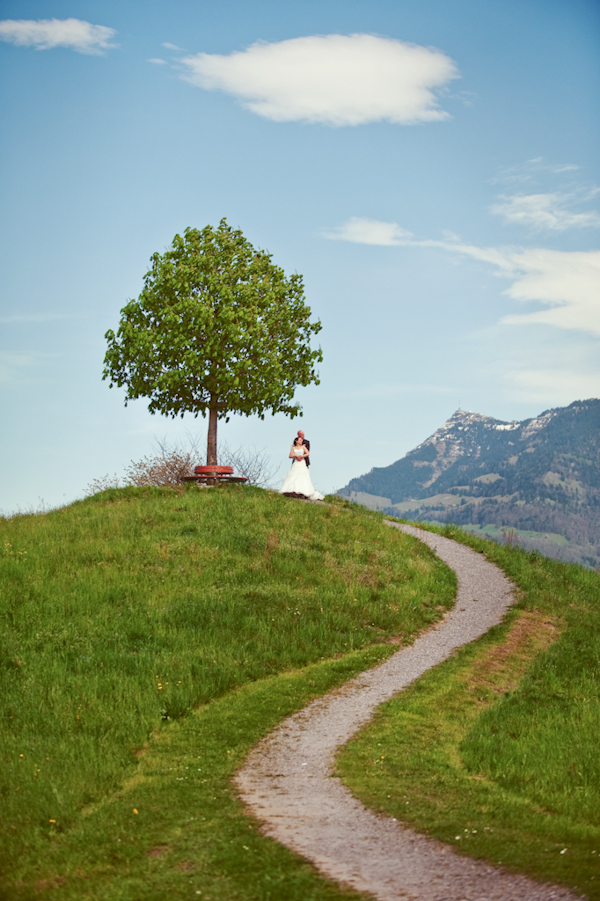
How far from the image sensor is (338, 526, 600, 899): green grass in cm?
870

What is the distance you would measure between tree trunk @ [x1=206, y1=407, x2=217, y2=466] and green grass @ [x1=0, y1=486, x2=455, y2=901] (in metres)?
3.60

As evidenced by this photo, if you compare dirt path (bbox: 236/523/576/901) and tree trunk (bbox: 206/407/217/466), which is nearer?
dirt path (bbox: 236/523/576/901)

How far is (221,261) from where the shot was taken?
37.5 meters

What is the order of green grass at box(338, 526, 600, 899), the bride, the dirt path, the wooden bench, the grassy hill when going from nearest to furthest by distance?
the dirt path, the grassy hill, green grass at box(338, 526, 600, 899), the bride, the wooden bench

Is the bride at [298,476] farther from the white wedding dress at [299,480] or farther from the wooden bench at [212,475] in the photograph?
the wooden bench at [212,475]

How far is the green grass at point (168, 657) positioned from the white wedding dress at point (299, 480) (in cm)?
209

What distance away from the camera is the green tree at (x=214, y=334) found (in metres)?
35.8

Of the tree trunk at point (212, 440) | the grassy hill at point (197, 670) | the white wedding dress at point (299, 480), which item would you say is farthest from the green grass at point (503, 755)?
the tree trunk at point (212, 440)

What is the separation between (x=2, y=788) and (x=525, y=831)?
705cm

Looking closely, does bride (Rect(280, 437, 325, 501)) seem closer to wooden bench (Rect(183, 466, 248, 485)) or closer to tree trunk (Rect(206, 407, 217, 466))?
wooden bench (Rect(183, 466, 248, 485))

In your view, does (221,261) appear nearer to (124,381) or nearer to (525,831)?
(124,381)

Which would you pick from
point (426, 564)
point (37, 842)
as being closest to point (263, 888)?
point (37, 842)

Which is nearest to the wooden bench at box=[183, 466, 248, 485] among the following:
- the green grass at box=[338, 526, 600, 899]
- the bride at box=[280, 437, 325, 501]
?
the bride at box=[280, 437, 325, 501]

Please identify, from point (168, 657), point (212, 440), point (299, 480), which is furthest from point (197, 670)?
point (212, 440)
